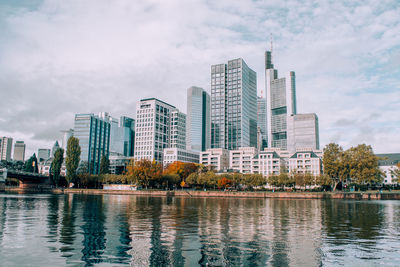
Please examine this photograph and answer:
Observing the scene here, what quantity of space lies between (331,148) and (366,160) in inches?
566

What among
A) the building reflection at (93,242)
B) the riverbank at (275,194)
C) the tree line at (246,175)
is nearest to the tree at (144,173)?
the tree line at (246,175)

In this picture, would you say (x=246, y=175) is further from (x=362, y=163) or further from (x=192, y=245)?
(x=192, y=245)

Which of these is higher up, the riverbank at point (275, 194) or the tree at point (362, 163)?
the tree at point (362, 163)

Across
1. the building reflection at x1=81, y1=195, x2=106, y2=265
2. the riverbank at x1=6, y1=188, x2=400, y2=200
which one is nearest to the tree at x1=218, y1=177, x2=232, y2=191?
the riverbank at x1=6, y1=188, x2=400, y2=200

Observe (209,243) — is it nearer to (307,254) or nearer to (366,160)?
(307,254)

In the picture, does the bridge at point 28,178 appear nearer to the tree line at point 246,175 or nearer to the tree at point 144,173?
the tree line at point 246,175

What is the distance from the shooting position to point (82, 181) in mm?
167000

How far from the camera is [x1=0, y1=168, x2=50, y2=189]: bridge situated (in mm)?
146075

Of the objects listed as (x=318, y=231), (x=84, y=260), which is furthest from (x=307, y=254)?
(x=84, y=260)

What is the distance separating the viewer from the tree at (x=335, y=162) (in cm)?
13075

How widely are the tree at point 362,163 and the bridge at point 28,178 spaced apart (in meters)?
146

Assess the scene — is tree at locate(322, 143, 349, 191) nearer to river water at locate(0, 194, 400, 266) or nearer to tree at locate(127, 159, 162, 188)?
tree at locate(127, 159, 162, 188)

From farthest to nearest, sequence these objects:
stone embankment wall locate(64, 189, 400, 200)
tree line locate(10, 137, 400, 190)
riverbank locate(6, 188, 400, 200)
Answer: tree line locate(10, 137, 400, 190), riverbank locate(6, 188, 400, 200), stone embankment wall locate(64, 189, 400, 200)

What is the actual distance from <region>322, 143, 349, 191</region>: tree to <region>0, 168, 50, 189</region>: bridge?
452ft
